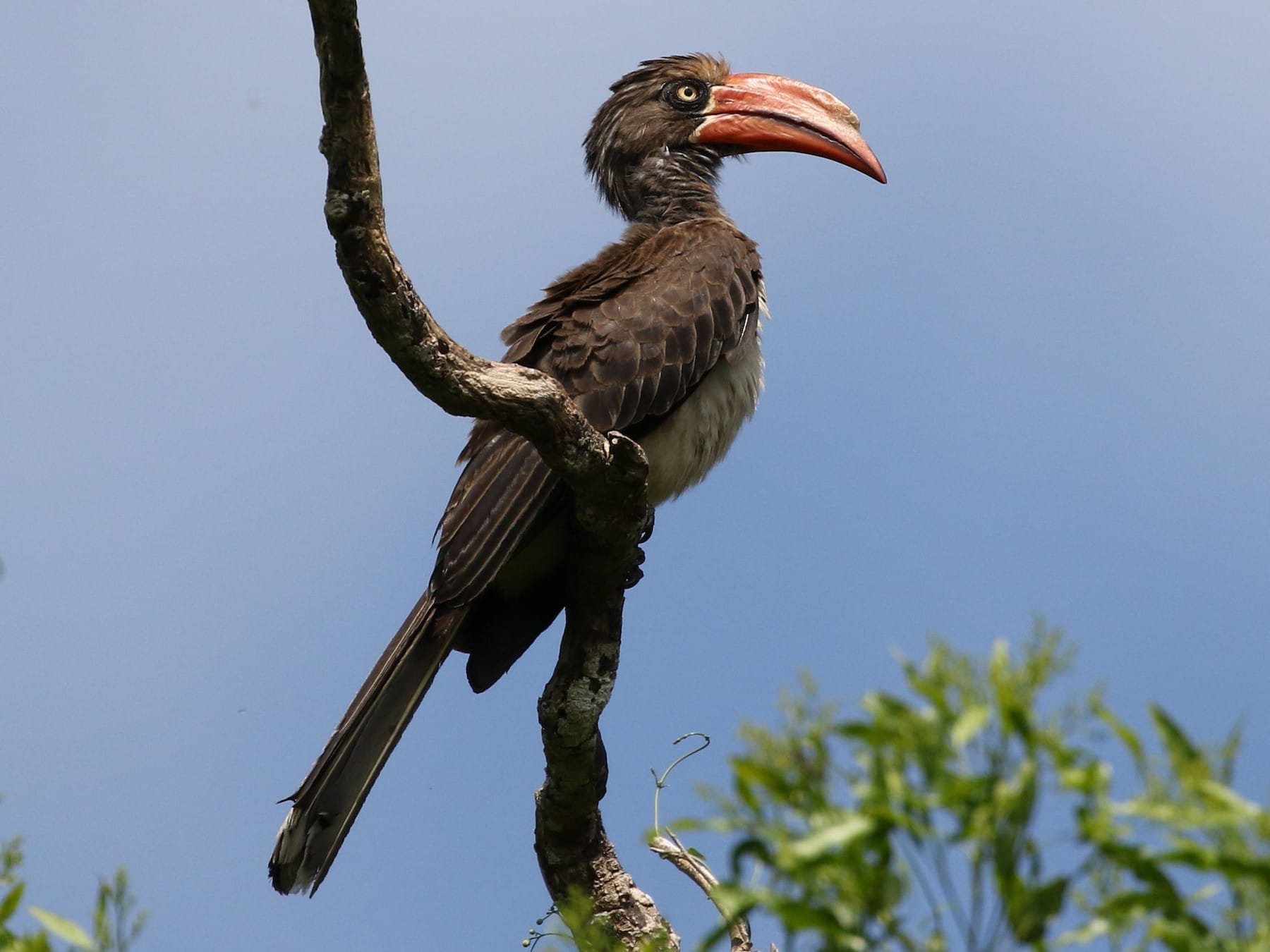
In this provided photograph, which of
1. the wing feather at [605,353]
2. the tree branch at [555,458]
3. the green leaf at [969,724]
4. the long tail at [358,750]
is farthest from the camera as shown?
the wing feather at [605,353]

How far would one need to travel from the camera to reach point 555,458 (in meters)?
3.94

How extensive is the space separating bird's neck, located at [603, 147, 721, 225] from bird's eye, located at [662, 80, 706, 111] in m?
0.27

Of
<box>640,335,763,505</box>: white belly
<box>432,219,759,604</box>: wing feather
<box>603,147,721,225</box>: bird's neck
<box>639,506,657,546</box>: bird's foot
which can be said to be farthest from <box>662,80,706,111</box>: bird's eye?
<box>639,506,657,546</box>: bird's foot

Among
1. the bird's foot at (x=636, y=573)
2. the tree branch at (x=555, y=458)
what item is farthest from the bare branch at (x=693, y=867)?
the bird's foot at (x=636, y=573)

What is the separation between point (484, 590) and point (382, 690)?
0.50 m

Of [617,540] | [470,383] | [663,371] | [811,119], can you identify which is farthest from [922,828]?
[811,119]

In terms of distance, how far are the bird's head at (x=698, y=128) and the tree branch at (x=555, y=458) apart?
8.00 ft

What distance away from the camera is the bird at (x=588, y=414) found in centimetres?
444

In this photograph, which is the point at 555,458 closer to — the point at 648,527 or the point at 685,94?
the point at 648,527

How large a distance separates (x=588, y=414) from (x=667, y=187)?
73.1 inches

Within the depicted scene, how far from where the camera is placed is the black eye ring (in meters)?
6.70

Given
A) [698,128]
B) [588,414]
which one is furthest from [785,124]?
[588,414]

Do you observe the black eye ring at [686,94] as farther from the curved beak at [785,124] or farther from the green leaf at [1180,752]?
the green leaf at [1180,752]

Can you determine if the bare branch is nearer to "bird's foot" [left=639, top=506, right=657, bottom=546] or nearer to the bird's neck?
"bird's foot" [left=639, top=506, right=657, bottom=546]
